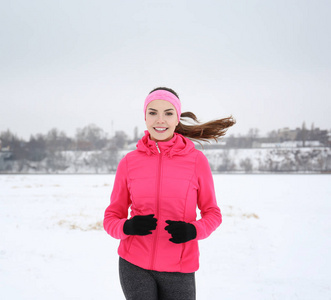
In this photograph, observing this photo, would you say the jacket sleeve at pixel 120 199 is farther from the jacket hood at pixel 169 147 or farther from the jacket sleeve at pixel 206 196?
the jacket sleeve at pixel 206 196

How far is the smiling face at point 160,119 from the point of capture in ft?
6.02

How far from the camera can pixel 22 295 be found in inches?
164

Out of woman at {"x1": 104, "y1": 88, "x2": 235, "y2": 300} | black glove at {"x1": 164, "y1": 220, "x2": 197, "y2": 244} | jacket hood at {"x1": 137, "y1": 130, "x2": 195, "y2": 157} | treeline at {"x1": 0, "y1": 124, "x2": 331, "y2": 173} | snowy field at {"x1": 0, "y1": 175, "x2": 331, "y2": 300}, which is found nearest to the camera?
black glove at {"x1": 164, "y1": 220, "x2": 197, "y2": 244}

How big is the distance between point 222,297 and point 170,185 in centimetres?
314

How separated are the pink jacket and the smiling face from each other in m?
0.06

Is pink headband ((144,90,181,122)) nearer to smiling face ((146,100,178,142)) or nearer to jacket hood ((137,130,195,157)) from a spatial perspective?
smiling face ((146,100,178,142))

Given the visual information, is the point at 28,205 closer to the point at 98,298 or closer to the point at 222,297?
the point at 98,298

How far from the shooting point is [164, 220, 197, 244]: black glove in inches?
62.2

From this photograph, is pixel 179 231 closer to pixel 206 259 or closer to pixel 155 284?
pixel 155 284

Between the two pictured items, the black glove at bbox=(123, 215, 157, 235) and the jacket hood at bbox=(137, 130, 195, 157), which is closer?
the black glove at bbox=(123, 215, 157, 235)

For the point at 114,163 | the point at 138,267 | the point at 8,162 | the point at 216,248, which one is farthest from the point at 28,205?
the point at 8,162

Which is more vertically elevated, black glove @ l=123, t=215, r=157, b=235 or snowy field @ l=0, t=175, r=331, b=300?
black glove @ l=123, t=215, r=157, b=235

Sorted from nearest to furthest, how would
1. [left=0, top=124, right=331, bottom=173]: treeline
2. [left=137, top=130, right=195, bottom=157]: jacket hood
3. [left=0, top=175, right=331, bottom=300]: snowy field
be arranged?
1. [left=137, top=130, right=195, bottom=157]: jacket hood
2. [left=0, top=175, right=331, bottom=300]: snowy field
3. [left=0, top=124, right=331, bottom=173]: treeline

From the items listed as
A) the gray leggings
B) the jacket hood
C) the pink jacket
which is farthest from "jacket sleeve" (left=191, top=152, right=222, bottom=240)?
the gray leggings
